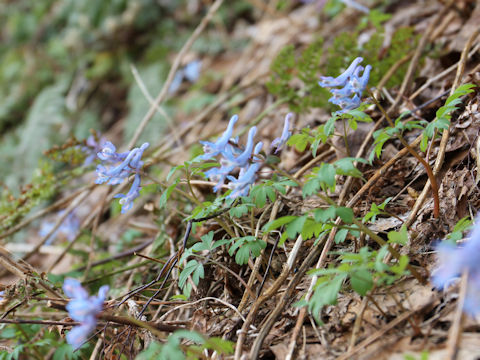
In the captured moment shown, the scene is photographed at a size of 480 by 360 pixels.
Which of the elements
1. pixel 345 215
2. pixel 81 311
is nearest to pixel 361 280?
pixel 345 215

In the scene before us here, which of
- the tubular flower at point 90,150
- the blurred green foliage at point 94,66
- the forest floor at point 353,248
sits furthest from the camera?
the blurred green foliage at point 94,66

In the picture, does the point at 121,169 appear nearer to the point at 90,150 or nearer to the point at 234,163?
the point at 234,163

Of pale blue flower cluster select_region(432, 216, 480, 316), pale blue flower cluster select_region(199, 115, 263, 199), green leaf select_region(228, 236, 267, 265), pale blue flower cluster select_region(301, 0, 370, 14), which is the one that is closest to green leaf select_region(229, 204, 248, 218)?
green leaf select_region(228, 236, 267, 265)

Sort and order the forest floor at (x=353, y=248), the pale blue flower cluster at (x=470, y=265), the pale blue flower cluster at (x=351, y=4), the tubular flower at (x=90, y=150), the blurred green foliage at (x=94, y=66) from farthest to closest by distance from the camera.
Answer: the blurred green foliage at (x=94, y=66) → the pale blue flower cluster at (x=351, y=4) → the tubular flower at (x=90, y=150) → the forest floor at (x=353, y=248) → the pale blue flower cluster at (x=470, y=265)

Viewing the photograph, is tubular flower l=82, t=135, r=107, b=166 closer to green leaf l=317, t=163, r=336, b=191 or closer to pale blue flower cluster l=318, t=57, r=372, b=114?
pale blue flower cluster l=318, t=57, r=372, b=114

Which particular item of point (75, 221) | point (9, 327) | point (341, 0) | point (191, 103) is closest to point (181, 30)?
point (191, 103)

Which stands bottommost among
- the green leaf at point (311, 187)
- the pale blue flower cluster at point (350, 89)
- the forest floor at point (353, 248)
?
the forest floor at point (353, 248)

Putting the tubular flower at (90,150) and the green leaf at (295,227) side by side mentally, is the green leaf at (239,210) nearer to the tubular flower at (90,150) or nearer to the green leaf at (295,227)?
the green leaf at (295,227)

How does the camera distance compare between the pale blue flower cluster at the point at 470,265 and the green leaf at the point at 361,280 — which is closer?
the pale blue flower cluster at the point at 470,265

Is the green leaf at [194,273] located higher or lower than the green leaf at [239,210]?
lower

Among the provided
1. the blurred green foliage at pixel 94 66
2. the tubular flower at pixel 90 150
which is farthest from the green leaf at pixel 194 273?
the blurred green foliage at pixel 94 66
